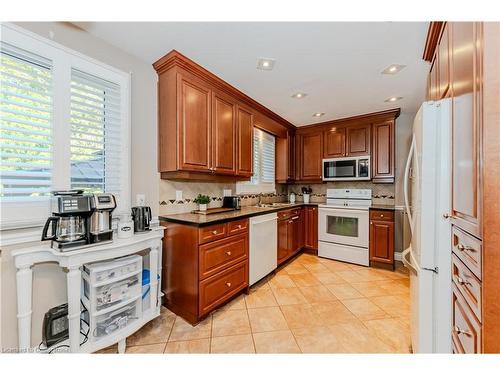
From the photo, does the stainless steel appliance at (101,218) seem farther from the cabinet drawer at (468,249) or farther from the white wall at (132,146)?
the cabinet drawer at (468,249)

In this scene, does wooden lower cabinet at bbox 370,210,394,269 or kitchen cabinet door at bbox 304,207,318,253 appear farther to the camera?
kitchen cabinet door at bbox 304,207,318,253

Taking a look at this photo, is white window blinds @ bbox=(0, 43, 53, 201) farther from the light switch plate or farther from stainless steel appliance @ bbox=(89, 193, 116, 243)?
the light switch plate

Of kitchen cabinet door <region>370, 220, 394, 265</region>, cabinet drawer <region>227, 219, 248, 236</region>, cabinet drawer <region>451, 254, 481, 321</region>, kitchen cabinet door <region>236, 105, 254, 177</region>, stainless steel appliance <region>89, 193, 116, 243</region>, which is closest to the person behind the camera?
cabinet drawer <region>451, 254, 481, 321</region>

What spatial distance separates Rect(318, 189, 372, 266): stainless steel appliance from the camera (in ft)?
10.4

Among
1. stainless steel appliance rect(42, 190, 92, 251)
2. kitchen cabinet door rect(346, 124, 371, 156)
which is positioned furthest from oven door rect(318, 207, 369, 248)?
stainless steel appliance rect(42, 190, 92, 251)

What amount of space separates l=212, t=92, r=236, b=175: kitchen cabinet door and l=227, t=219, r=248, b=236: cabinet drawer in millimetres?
604

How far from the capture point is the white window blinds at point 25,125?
1.24 meters

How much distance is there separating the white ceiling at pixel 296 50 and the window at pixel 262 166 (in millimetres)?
1004

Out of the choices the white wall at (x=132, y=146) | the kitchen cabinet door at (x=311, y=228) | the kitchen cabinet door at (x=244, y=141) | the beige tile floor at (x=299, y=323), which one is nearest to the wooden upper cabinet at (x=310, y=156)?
the kitchen cabinet door at (x=311, y=228)

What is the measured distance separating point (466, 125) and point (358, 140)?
2.74 m

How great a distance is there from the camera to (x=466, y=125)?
0.91 metres

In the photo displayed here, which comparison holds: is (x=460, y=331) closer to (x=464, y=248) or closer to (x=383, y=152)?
(x=464, y=248)

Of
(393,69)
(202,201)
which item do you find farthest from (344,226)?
(202,201)
